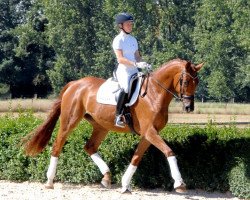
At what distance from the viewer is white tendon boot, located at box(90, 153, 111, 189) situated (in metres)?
9.72

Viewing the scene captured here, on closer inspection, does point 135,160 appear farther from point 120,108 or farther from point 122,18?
point 122,18

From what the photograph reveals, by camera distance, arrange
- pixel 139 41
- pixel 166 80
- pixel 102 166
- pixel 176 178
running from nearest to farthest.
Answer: pixel 176 178
pixel 166 80
pixel 102 166
pixel 139 41

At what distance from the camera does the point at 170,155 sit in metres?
8.56

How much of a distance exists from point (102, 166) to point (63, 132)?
954 millimetres

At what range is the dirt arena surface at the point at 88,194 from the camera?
925cm

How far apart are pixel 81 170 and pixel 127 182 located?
131 cm

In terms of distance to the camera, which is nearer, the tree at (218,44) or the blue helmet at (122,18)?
the blue helmet at (122,18)

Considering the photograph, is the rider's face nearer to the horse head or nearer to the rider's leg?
the rider's leg

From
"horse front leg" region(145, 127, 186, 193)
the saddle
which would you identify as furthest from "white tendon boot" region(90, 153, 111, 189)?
"horse front leg" region(145, 127, 186, 193)

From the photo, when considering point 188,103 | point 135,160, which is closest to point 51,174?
point 135,160

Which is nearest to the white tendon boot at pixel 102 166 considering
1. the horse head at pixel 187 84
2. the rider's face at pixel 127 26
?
the horse head at pixel 187 84

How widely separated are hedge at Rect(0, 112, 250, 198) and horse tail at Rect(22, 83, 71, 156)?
1.01 ft

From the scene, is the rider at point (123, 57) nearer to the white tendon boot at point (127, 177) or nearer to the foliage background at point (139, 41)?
the white tendon boot at point (127, 177)

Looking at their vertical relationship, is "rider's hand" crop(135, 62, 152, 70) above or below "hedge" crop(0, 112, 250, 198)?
above
